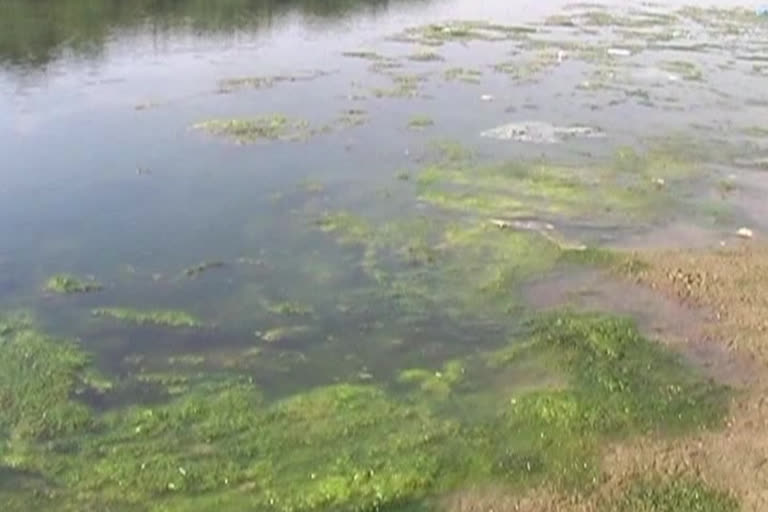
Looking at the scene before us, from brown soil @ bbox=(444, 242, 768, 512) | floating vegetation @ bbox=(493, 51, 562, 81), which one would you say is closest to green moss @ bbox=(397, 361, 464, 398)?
brown soil @ bbox=(444, 242, 768, 512)

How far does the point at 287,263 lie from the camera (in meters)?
→ 21.5

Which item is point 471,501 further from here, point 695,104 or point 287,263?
point 695,104

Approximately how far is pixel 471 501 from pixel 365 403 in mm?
3004

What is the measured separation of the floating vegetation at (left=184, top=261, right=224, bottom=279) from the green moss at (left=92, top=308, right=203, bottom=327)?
6.02 ft

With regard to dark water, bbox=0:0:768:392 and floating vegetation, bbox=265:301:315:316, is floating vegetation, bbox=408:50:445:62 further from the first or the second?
floating vegetation, bbox=265:301:315:316

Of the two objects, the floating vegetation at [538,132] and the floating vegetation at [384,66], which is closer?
the floating vegetation at [538,132]

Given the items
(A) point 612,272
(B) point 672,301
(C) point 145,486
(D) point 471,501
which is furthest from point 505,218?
(C) point 145,486

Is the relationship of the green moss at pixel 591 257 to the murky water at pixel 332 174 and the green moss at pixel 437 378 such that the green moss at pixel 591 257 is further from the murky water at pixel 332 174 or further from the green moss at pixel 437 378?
the green moss at pixel 437 378

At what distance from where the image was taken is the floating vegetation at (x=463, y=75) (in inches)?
1507

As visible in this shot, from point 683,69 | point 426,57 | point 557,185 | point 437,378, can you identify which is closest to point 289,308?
point 437,378

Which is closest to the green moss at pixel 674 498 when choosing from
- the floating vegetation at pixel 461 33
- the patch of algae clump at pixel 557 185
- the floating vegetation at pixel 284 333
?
the floating vegetation at pixel 284 333

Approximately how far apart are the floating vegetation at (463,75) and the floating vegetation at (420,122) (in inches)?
238

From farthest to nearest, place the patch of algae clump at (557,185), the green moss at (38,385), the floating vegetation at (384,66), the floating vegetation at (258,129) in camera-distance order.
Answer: the floating vegetation at (384,66)
the floating vegetation at (258,129)
the patch of algae clump at (557,185)
the green moss at (38,385)

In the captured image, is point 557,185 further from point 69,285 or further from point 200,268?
point 69,285
